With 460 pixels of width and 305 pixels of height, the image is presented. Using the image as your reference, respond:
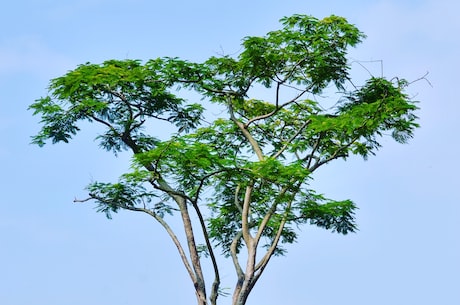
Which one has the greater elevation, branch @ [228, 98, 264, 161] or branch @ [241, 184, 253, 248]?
branch @ [228, 98, 264, 161]

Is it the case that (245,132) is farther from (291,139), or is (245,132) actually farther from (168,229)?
(168,229)

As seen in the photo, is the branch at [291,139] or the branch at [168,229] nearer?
the branch at [168,229]

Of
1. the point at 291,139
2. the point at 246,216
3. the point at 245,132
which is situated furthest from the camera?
the point at 245,132

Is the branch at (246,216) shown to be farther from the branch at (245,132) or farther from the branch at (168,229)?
the branch at (168,229)

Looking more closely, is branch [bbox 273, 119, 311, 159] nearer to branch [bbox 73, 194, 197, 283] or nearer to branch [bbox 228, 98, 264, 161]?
branch [bbox 228, 98, 264, 161]

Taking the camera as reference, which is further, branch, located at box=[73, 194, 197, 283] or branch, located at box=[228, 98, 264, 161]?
branch, located at box=[228, 98, 264, 161]

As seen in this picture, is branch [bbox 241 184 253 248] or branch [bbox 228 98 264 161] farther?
branch [bbox 228 98 264 161]

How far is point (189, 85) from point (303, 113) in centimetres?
296

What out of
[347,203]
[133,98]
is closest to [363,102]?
[347,203]

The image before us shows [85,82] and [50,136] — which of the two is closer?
[85,82]

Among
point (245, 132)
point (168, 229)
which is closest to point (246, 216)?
point (168, 229)

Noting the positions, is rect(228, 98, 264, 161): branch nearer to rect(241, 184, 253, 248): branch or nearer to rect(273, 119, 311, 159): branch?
rect(273, 119, 311, 159): branch

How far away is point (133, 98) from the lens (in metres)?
16.5

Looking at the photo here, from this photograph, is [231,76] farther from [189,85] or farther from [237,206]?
[237,206]
